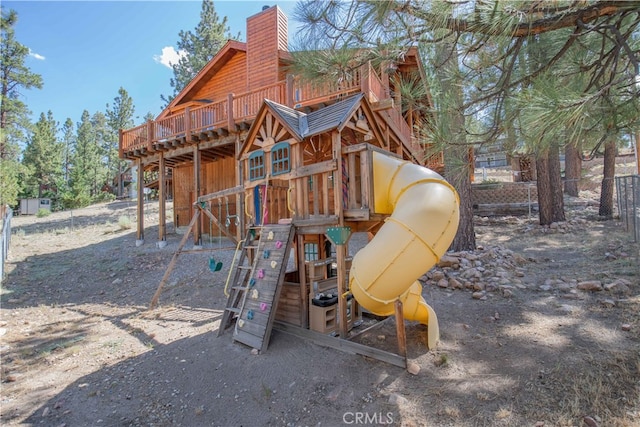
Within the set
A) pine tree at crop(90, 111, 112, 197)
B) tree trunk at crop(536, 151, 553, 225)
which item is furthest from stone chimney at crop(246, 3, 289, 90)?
pine tree at crop(90, 111, 112, 197)

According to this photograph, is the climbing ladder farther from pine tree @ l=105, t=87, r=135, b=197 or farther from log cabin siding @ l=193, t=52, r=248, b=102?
pine tree @ l=105, t=87, r=135, b=197

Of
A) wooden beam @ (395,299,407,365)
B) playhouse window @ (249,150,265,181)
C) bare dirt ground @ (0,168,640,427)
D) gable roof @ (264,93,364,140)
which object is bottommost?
bare dirt ground @ (0,168,640,427)

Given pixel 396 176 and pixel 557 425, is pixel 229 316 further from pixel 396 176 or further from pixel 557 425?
pixel 557 425

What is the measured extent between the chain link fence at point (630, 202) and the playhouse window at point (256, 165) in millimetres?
9537

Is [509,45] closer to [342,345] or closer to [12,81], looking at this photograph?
[342,345]

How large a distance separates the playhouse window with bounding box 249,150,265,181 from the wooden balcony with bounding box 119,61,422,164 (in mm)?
2863

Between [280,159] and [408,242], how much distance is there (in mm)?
3085

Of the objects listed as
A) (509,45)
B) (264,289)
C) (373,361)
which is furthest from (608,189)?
(264,289)

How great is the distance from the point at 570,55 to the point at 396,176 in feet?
10.6

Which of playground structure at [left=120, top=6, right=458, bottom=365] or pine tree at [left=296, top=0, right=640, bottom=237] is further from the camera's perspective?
playground structure at [left=120, top=6, right=458, bottom=365]

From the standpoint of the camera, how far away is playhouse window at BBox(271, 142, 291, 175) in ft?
18.6

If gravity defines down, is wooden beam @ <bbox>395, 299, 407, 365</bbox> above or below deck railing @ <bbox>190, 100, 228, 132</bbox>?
below

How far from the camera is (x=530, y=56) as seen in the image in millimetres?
4914

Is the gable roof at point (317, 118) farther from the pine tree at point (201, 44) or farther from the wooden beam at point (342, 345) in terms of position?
the pine tree at point (201, 44)
